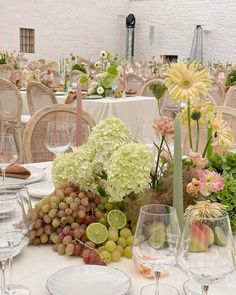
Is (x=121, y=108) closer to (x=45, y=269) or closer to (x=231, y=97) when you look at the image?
(x=231, y=97)

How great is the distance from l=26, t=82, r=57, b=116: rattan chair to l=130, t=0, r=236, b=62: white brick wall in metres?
10.7

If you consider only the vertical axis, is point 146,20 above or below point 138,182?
above

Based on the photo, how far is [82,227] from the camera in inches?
45.6

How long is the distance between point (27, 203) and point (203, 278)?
39 cm

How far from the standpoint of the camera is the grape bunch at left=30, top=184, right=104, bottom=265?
1134mm

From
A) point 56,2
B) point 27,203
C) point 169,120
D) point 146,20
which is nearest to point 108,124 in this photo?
point 169,120

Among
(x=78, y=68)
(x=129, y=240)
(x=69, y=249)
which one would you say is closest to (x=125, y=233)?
(x=129, y=240)

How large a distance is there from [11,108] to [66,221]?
4000 millimetres

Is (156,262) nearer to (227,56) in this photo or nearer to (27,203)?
(27,203)

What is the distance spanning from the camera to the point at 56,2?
1396cm

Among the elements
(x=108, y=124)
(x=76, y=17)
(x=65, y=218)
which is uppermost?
(x=76, y=17)

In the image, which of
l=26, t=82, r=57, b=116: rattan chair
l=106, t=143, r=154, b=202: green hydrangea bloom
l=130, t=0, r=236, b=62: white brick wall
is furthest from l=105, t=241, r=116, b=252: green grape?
l=130, t=0, r=236, b=62: white brick wall

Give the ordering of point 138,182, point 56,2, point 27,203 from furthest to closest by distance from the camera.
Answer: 1. point 56,2
2. point 138,182
3. point 27,203

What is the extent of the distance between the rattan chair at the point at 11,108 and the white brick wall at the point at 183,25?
10.6m
